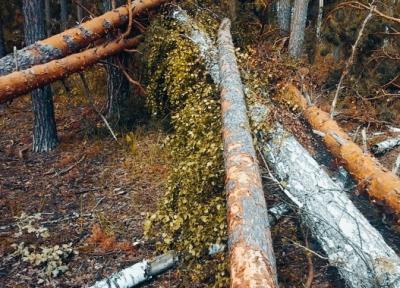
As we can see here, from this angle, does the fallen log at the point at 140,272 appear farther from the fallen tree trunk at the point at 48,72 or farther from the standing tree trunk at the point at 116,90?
the standing tree trunk at the point at 116,90

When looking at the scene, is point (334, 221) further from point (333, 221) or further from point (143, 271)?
point (143, 271)

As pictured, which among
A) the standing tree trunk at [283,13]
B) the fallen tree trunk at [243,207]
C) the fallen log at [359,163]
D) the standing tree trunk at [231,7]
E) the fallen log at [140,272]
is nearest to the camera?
the fallen tree trunk at [243,207]

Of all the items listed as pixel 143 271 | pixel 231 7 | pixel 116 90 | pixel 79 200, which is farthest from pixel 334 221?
pixel 231 7

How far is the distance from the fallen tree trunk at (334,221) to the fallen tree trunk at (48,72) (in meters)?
3.13

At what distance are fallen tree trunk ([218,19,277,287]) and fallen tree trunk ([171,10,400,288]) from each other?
25.3 inches

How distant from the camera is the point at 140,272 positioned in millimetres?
4500

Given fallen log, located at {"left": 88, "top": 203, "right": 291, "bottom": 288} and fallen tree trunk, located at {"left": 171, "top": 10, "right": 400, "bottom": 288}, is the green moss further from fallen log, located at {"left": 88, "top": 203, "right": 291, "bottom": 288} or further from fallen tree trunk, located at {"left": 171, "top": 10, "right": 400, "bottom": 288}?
fallen tree trunk, located at {"left": 171, "top": 10, "right": 400, "bottom": 288}

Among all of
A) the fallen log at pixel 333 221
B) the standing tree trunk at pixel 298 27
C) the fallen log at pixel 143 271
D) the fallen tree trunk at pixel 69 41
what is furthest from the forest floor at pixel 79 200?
the standing tree trunk at pixel 298 27

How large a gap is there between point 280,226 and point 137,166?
9.40ft

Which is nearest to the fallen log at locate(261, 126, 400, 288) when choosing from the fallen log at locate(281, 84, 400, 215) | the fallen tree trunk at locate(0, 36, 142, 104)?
the fallen log at locate(281, 84, 400, 215)

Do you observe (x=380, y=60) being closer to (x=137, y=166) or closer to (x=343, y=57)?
(x=343, y=57)

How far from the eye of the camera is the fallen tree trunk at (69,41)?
19.4 feet

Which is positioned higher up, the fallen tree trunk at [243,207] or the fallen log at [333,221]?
the fallen tree trunk at [243,207]

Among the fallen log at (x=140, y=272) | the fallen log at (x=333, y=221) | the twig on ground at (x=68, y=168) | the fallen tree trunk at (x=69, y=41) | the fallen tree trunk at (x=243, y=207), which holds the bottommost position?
the fallen log at (x=140, y=272)
